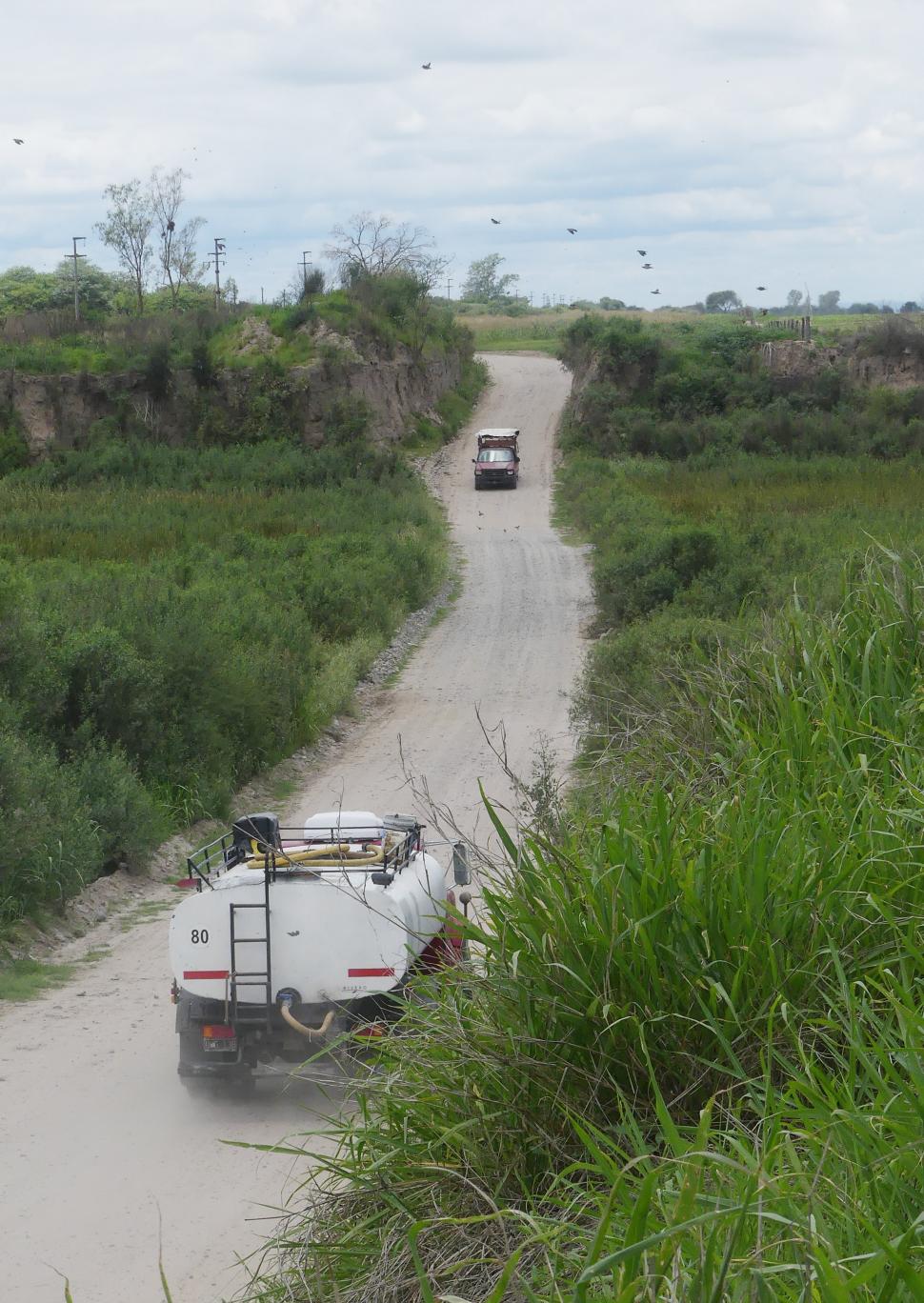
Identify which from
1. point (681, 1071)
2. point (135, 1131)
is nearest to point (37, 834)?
point (135, 1131)

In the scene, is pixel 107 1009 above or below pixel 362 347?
below

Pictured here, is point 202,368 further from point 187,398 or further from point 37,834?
point 37,834

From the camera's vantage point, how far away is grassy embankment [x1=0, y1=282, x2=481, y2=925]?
14.5 metres

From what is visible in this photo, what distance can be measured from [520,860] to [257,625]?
1790 centimetres

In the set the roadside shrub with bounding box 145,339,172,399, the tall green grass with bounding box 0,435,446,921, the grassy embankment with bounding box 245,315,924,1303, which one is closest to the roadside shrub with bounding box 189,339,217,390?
the roadside shrub with bounding box 145,339,172,399

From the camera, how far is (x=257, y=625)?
22547 mm

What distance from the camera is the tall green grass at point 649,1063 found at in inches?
142

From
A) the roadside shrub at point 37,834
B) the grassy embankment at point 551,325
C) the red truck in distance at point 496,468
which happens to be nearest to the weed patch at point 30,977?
the roadside shrub at point 37,834

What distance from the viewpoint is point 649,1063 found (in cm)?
431

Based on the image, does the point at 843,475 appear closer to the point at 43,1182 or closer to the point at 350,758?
the point at 350,758

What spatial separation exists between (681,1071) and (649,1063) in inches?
18.0

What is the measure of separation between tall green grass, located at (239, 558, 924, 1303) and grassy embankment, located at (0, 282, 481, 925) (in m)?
8.55

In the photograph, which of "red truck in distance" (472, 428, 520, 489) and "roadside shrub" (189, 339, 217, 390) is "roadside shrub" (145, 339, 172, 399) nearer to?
"roadside shrub" (189, 339, 217, 390)

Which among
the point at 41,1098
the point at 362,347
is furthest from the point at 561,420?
the point at 41,1098
